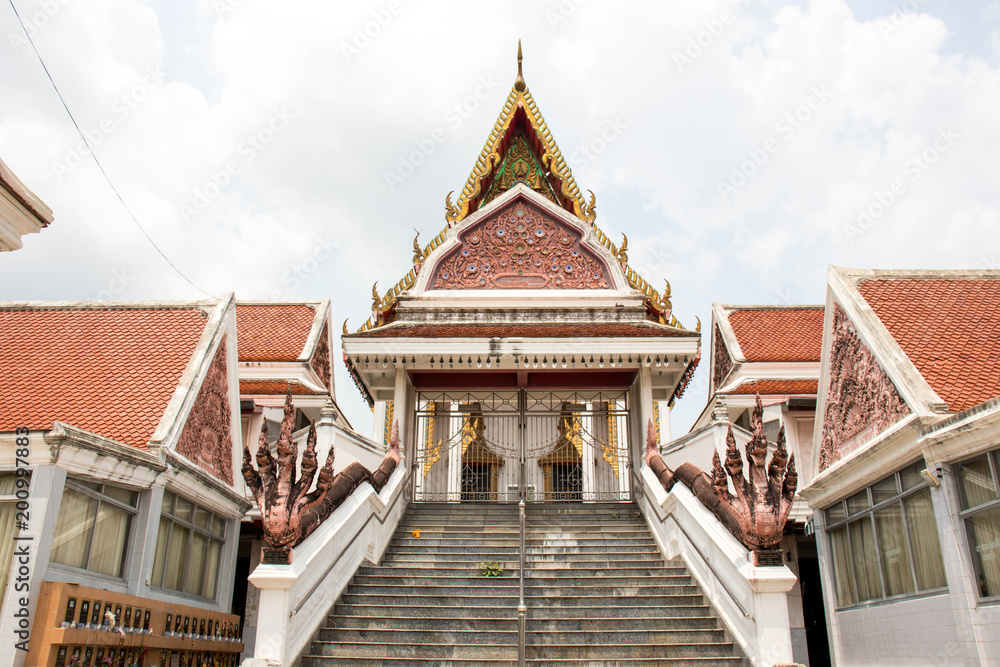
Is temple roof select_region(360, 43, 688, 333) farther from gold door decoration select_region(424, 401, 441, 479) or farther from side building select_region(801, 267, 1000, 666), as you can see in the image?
side building select_region(801, 267, 1000, 666)

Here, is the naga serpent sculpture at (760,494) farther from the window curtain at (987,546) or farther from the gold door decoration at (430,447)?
the gold door decoration at (430,447)

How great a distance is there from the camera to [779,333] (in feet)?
58.2

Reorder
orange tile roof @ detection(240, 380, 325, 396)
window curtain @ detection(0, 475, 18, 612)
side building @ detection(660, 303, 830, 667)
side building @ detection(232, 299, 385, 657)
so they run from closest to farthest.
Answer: window curtain @ detection(0, 475, 18, 612), side building @ detection(232, 299, 385, 657), side building @ detection(660, 303, 830, 667), orange tile roof @ detection(240, 380, 325, 396)

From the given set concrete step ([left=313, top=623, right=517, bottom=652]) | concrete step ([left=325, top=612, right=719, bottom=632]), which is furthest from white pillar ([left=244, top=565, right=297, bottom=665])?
concrete step ([left=325, top=612, right=719, bottom=632])

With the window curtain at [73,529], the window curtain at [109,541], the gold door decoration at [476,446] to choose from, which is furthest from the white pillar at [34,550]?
the gold door decoration at [476,446]

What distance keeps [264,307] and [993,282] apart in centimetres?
1543

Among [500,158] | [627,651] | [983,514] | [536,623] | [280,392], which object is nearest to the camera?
[983,514]

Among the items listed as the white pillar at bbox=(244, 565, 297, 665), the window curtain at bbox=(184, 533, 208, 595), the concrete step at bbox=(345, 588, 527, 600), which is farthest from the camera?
the window curtain at bbox=(184, 533, 208, 595)

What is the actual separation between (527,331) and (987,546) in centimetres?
767

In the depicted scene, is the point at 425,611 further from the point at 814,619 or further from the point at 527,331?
the point at 814,619

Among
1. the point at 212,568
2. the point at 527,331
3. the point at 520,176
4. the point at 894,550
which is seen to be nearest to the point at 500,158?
the point at 520,176

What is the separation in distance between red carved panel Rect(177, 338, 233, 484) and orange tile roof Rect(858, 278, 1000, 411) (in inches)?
331

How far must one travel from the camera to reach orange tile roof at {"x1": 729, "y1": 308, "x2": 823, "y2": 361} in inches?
657

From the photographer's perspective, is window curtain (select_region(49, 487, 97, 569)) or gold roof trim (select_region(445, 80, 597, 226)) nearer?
window curtain (select_region(49, 487, 97, 569))
